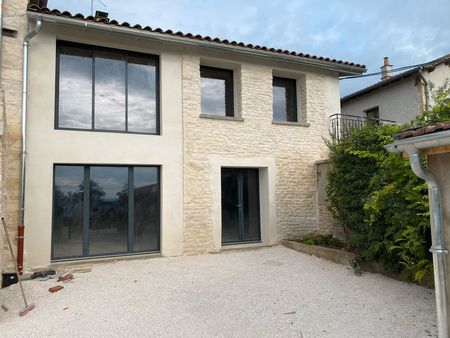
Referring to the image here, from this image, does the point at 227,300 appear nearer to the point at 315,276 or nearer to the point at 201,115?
the point at 315,276

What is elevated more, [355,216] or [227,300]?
[355,216]

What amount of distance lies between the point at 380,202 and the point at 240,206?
4414 millimetres

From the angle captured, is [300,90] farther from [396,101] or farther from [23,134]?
[23,134]

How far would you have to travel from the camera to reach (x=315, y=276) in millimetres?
6844

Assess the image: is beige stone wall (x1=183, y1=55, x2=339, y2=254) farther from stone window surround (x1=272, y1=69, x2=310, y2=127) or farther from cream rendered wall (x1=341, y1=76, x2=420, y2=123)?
cream rendered wall (x1=341, y1=76, x2=420, y2=123)

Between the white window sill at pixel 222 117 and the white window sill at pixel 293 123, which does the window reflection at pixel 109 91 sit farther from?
the white window sill at pixel 293 123

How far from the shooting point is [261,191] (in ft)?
32.9

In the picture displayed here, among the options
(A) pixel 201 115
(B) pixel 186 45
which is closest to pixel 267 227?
(A) pixel 201 115

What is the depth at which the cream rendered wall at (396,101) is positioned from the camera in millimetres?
12711

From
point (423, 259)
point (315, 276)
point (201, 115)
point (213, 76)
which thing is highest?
point (213, 76)

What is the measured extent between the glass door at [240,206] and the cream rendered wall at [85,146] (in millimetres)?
1530

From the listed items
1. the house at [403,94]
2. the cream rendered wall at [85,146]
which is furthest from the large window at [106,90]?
the house at [403,94]

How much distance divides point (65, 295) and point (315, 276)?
4712mm

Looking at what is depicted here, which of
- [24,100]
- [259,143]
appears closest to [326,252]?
[259,143]
